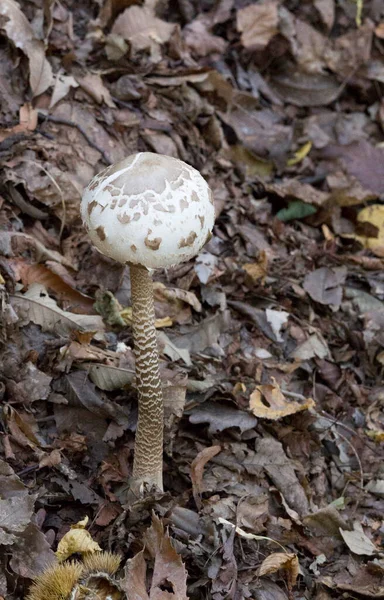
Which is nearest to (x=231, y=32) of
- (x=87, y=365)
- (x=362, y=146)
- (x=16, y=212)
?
(x=362, y=146)

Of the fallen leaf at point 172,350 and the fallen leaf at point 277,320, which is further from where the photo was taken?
the fallen leaf at point 277,320

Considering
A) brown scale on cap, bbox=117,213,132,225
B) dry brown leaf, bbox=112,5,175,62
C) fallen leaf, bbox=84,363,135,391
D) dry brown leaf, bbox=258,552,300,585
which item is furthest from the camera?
dry brown leaf, bbox=112,5,175,62

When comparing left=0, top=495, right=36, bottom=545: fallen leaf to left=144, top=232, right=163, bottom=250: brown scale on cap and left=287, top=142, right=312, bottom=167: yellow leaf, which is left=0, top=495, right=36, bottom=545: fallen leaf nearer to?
left=144, top=232, right=163, bottom=250: brown scale on cap

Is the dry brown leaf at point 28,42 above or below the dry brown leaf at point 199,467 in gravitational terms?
above

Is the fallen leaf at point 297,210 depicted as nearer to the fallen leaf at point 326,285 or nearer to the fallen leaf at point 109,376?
the fallen leaf at point 326,285

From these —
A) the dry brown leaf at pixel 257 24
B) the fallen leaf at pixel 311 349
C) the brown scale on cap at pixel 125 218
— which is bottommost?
the fallen leaf at pixel 311 349

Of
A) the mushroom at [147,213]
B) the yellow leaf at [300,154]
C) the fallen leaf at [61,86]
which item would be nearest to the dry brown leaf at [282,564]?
the mushroom at [147,213]

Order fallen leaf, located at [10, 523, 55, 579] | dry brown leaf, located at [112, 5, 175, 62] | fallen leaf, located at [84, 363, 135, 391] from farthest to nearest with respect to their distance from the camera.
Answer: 1. dry brown leaf, located at [112, 5, 175, 62]
2. fallen leaf, located at [84, 363, 135, 391]
3. fallen leaf, located at [10, 523, 55, 579]

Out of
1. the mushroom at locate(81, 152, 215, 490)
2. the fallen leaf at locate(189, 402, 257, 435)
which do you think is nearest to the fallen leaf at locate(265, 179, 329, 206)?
the fallen leaf at locate(189, 402, 257, 435)
